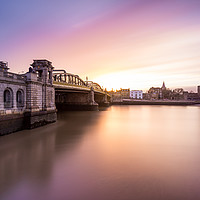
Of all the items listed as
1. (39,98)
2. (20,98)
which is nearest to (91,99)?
(39,98)

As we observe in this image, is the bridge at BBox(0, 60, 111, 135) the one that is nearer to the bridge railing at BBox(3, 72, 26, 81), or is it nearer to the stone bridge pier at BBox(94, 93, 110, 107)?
the bridge railing at BBox(3, 72, 26, 81)

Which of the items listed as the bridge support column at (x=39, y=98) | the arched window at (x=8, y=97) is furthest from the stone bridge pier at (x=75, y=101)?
the arched window at (x=8, y=97)

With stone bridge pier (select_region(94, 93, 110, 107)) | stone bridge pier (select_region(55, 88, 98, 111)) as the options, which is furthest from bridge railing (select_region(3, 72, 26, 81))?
stone bridge pier (select_region(94, 93, 110, 107))

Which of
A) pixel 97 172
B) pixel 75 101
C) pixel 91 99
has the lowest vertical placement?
pixel 97 172

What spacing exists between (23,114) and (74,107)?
1317 inches

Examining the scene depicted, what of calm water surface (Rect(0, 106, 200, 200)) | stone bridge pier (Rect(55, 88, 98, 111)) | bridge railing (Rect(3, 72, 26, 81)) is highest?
bridge railing (Rect(3, 72, 26, 81))

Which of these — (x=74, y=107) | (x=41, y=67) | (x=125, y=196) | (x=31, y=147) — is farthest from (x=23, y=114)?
(x=74, y=107)

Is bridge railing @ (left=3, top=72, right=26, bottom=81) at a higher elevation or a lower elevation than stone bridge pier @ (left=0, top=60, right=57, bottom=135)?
higher

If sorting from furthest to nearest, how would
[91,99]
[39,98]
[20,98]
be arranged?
[91,99]
[39,98]
[20,98]

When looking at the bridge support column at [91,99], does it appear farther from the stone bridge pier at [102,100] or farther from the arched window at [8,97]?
the arched window at [8,97]

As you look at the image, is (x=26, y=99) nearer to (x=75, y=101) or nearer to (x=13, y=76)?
(x=13, y=76)

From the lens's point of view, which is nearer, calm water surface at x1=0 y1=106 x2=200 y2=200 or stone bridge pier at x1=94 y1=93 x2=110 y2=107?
calm water surface at x1=0 y1=106 x2=200 y2=200

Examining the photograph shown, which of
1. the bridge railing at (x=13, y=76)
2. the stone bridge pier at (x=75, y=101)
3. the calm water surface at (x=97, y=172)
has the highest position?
the bridge railing at (x=13, y=76)

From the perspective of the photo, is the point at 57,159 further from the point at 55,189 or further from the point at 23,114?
the point at 23,114
